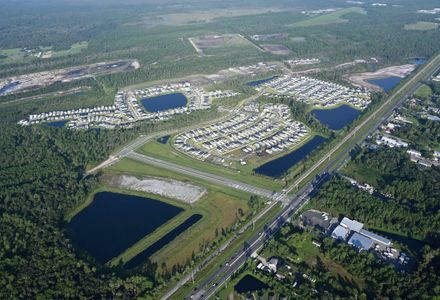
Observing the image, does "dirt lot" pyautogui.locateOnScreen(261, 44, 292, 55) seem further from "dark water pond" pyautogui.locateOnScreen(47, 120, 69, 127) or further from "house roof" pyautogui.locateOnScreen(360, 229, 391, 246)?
"house roof" pyautogui.locateOnScreen(360, 229, 391, 246)

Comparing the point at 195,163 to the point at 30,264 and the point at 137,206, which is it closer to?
the point at 137,206

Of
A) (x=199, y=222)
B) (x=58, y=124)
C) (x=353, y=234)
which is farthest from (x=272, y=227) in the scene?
(x=58, y=124)

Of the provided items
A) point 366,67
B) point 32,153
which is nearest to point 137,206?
point 32,153

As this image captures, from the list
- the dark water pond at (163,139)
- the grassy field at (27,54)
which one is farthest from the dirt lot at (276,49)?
the dark water pond at (163,139)

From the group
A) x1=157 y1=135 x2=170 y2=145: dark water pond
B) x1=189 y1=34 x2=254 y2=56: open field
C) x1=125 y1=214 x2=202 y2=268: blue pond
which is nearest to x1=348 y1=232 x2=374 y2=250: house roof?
x1=125 y1=214 x2=202 y2=268: blue pond

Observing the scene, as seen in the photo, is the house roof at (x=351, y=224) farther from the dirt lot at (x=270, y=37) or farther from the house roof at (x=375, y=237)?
the dirt lot at (x=270, y=37)

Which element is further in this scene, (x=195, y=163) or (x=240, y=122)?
(x=240, y=122)

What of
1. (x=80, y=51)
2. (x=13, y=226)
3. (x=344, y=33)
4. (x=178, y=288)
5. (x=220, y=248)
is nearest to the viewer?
(x=178, y=288)
